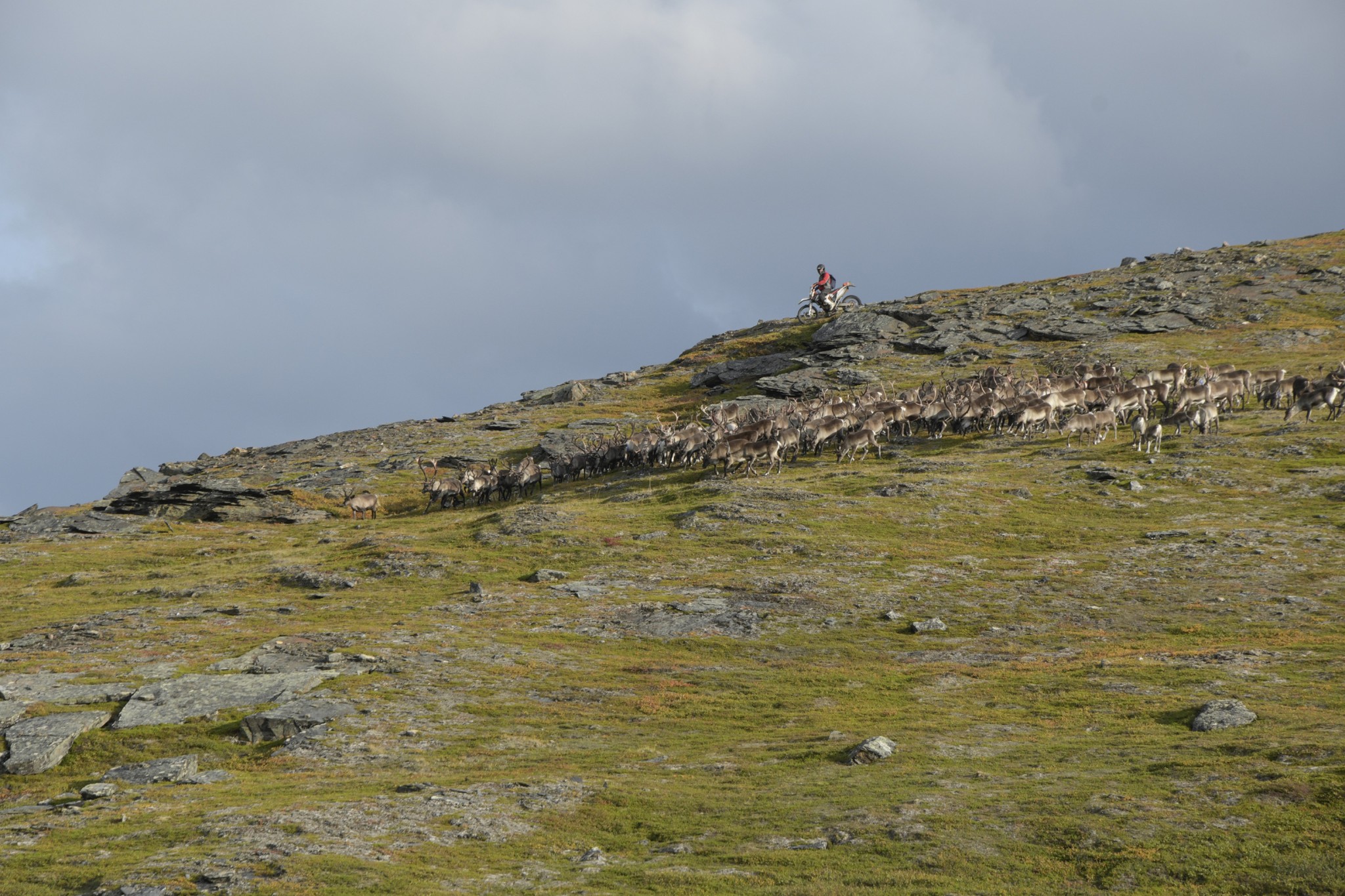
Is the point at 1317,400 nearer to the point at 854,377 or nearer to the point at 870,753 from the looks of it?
the point at 854,377

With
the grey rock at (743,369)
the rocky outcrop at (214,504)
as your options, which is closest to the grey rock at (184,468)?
the rocky outcrop at (214,504)

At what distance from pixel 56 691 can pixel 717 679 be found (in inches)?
714

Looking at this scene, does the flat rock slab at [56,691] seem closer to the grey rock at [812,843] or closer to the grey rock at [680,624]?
the grey rock at [680,624]

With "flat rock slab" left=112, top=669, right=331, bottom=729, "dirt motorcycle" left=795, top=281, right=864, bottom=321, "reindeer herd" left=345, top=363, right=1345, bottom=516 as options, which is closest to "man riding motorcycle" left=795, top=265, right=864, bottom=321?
"dirt motorcycle" left=795, top=281, right=864, bottom=321

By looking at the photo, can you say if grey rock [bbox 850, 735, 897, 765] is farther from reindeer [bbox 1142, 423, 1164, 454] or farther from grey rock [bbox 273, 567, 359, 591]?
reindeer [bbox 1142, 423, 1164, 454]

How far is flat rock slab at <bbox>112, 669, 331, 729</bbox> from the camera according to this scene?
2462cm

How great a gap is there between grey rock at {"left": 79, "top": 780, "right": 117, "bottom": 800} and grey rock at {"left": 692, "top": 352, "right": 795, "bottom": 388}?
8473cm

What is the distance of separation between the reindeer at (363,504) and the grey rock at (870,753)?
156 ft

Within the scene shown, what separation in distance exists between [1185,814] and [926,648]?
48.4 ft

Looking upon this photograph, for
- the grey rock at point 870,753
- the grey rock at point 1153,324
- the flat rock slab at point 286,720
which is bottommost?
the grey rock at point 870,753

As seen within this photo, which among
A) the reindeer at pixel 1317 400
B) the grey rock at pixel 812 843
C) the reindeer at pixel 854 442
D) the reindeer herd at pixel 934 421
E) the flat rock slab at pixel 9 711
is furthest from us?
the reindeer at pixel 854 442

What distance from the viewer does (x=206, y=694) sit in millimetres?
26094

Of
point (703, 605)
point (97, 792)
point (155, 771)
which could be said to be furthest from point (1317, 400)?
point (97, 792)

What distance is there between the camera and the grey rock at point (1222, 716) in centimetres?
2111
